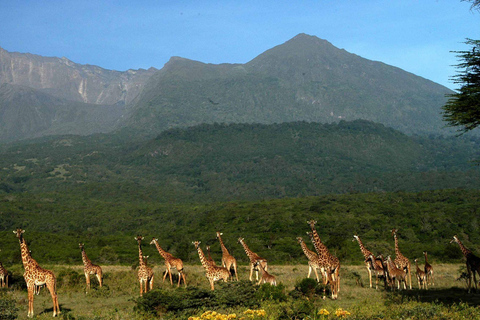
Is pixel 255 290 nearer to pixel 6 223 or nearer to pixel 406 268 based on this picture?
pixel 406 268

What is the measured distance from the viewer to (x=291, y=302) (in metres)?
17.5

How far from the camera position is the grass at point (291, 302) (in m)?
15.6

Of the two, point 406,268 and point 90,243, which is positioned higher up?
point 406,268

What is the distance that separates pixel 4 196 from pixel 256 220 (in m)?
91.2

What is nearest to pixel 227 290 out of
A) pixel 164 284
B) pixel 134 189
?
pixel 164 284

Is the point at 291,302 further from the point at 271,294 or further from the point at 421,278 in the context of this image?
the point at 421,278

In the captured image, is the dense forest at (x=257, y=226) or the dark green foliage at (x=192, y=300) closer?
the dark green foliage at (x=192, y=300)

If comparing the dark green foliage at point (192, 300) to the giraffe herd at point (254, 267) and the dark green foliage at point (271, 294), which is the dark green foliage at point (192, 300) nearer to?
the dark green foliage at point (271, 294)

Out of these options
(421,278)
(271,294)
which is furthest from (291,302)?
(421,278)

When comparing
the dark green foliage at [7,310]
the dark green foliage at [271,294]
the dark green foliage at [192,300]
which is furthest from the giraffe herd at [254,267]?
the dark green foliage at [192,300]

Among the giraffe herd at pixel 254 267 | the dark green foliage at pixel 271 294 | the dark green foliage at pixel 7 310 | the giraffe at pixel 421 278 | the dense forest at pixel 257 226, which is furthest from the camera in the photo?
the dense forest at pixel 257 226

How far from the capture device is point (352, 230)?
260ft

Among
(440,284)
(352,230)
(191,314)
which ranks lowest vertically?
(352,230)

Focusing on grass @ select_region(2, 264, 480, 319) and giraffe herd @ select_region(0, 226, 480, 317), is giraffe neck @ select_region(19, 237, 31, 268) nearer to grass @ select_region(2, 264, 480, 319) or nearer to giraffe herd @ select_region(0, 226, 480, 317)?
giraffe herd @ select_region(0, 226, 480, 317)
